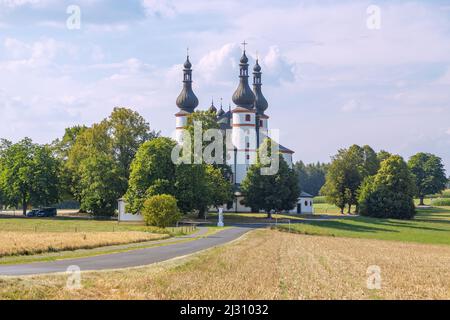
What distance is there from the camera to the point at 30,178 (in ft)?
305

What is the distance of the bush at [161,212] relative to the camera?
2566 inches

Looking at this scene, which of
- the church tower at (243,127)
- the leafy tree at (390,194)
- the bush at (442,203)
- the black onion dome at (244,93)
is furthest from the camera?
the bush at (442,203)

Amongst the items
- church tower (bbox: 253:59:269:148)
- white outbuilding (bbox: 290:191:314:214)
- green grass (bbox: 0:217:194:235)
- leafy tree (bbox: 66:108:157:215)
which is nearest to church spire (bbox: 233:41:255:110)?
church tower (bbox: 253:59:269:148)

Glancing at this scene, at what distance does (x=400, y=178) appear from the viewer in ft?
335

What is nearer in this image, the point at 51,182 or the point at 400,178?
the point at 51,182

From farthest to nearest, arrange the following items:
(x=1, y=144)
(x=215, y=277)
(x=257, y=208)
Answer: (x=1, y=144) < (x=257, y=208) < (x=215, y=277)

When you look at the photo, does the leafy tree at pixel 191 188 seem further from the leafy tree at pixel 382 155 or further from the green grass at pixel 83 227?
the leafy tree at pixel 382 155

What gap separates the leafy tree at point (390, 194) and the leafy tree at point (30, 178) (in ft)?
150

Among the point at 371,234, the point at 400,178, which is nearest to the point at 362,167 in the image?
the point at 400,178

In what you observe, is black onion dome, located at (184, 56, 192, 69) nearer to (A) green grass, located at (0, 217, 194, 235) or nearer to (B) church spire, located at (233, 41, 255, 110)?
(B) church spire, located at (233, 41, 255, 110)

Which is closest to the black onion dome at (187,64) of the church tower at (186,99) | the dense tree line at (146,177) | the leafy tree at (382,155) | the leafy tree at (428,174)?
the church tower at (186,99)

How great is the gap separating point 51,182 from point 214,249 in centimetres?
5787
